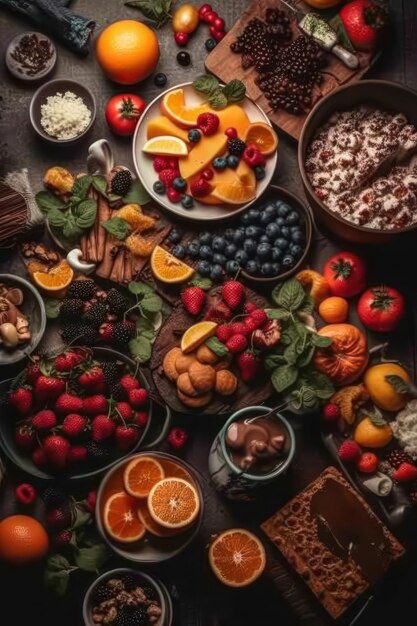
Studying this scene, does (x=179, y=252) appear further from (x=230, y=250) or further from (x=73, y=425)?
(x=73, y=425)

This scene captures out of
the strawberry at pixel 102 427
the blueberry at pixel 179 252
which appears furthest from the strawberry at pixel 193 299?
the strawberry at pixel 102 427

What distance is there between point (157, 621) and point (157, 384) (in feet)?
2.79

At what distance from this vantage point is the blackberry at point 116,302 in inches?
124

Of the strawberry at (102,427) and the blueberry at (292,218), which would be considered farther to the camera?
the blueberry at (292,218)

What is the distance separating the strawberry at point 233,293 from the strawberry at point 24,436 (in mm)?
871

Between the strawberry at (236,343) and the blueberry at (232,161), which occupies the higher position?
the blueberry at (232,161)

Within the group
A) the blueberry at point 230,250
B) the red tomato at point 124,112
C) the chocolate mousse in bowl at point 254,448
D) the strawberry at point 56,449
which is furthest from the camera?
the red tomato at point 124,112

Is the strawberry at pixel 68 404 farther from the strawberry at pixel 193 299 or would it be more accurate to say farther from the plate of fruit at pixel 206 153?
the plate of fruit at pixel 206 153

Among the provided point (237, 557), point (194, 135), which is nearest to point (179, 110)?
point (194, 135)

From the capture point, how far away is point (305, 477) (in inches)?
128

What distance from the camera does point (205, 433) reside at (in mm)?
3240

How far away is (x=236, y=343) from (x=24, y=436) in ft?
2.78

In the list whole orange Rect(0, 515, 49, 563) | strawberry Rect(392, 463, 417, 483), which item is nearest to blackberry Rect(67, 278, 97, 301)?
whole orange Rect(0, 515, 49, 563)

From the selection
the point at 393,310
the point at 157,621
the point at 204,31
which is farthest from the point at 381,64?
the point at 157,621
